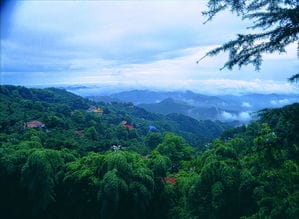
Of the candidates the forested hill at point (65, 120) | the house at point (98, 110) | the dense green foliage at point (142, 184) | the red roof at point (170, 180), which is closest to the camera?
the dense green foliage at point (142, 184)

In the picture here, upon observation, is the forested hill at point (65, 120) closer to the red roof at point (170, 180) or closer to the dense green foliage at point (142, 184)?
the dense green foliage at point (142, 184)

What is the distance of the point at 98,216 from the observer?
44.8 ft

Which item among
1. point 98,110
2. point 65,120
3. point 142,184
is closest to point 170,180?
point 142,184

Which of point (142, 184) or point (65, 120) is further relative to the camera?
point (65, 120)

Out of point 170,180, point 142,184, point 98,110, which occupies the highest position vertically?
point 142,184

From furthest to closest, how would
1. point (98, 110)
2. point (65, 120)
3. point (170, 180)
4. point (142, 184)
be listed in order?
point (98, 110)
point (65, 120)
point (170, 180)
point (142, 184)

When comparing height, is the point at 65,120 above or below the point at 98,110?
above

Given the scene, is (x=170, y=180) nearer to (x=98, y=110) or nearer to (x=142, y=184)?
(x=142, y=184)

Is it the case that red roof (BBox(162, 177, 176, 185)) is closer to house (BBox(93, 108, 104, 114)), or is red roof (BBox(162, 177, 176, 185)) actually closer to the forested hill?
the forested hill

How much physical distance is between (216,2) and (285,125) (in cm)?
252

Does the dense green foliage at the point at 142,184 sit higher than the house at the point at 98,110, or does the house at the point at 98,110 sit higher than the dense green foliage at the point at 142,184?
the dense green foliage at the point at 142,184

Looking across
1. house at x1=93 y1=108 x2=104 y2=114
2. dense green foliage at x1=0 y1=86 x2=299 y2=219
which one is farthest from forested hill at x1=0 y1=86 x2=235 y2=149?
dense green foliage at x1=0 y1=86 x2=299 y2=219

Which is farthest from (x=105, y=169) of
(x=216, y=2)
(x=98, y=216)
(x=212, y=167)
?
(x=216, y=2)

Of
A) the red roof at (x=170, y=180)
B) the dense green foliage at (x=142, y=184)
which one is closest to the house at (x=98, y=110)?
the dense green foliage at (x=142, y=184)
